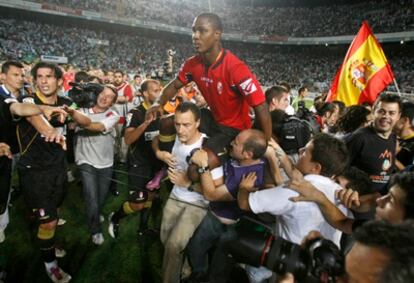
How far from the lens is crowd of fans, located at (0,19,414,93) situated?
85.4 feet

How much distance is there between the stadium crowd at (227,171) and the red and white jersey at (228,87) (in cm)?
1

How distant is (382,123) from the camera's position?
3018 mm

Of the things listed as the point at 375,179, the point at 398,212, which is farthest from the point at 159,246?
the point at 398,212

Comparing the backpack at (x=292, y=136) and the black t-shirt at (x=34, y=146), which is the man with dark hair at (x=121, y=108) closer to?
the black t-shirt at (x=34, y=146)

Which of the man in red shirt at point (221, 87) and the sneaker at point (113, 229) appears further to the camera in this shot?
the sneaker at point (113, 229)

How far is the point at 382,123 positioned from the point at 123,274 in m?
3.19

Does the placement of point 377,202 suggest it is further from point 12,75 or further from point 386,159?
point 12,75

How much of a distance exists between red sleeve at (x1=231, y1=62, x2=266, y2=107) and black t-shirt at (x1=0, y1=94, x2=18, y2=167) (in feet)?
6.67

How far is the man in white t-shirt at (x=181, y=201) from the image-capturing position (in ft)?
8.29

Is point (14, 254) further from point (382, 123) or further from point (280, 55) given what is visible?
point (280, 55)

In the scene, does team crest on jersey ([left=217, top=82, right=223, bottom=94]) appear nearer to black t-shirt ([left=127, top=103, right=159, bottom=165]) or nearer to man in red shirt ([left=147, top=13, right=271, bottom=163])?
man in red shirt ([left=147, top=13, right=271, bottom=163])

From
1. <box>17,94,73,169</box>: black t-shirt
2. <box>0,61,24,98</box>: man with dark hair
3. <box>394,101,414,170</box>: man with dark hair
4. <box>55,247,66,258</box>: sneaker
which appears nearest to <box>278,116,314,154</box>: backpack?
<box>394,101,414,170</box>: man with dark hair

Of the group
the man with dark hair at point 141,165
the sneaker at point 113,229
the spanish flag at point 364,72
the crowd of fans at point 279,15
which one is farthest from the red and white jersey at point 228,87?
the crowd of fans at point 279,15

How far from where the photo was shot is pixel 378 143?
3039 millimetres
